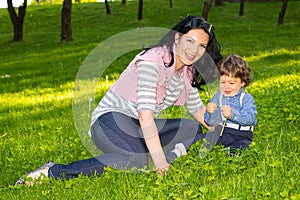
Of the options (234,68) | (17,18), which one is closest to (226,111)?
(234,68)

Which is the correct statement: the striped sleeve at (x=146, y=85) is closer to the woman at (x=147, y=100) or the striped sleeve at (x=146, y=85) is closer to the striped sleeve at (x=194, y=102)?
the woman at (x=147, y=100)

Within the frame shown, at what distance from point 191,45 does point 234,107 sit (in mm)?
968

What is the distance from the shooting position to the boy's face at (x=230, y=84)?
543 centimetres

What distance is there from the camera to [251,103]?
5.36 metres

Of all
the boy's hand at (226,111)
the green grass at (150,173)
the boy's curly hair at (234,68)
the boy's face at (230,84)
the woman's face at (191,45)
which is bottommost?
the green grass at (150,173)

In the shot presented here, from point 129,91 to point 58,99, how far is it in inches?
181

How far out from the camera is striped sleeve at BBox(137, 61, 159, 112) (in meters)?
4.71

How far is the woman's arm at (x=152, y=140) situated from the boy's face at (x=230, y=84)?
1.14m

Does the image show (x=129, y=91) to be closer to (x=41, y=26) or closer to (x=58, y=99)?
(x=58, y=99)

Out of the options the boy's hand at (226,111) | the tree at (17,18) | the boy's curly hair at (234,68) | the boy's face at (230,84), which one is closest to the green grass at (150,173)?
the boy's hand at (226,111)

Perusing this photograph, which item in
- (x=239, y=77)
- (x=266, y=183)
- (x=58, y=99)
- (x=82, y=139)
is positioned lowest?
(x=58, y=99)

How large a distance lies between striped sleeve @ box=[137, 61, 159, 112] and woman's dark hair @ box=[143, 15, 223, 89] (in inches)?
10.0

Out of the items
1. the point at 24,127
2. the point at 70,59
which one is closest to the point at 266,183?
the point at 24,127

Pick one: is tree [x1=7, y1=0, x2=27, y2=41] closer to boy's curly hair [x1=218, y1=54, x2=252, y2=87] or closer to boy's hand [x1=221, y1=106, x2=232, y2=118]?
boy's curly hair [x1=218, y1=54, x2=252, y2=87]
